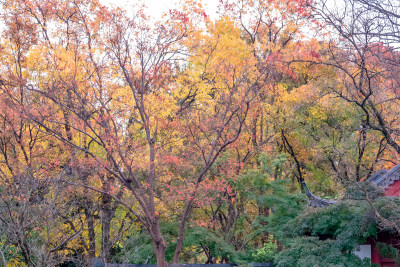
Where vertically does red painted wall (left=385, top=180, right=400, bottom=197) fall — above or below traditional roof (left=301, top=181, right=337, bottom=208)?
above

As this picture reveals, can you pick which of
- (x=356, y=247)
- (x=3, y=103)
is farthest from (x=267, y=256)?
(x=3, y=103)

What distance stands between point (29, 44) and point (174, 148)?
210 inches

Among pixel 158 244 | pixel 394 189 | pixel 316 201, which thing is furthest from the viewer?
pixel 316 201

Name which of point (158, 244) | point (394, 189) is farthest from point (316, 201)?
point (158, 244)

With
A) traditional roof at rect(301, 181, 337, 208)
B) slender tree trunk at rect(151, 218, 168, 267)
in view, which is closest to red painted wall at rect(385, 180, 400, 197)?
traditional roof at rect(301, 181, 337, 208)

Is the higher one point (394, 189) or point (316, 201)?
point (394, 189)

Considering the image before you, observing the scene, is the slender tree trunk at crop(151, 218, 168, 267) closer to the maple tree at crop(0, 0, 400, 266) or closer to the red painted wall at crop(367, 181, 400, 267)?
the maple tree at crop(0, 0, 400, 266)

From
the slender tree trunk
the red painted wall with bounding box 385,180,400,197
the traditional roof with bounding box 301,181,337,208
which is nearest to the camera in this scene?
the slender tree trunk

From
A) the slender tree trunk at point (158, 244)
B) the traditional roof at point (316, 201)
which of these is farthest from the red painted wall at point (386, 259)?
the slender tree trunk at point (158, 244)

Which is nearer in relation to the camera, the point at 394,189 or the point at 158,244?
the point at 158,244

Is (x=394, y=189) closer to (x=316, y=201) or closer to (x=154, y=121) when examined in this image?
(x=316, y=201)

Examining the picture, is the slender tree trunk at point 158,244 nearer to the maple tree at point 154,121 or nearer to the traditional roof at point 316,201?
the maple tree at point 154,121

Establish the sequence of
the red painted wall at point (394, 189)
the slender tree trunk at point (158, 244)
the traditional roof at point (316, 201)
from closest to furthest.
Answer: the slender tree trunk at point (158, 244) → the red painted wall at point (394, 189) → the traditional roof at point (316, 201)

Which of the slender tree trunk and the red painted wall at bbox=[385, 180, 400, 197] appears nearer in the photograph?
the slender tree trunk
